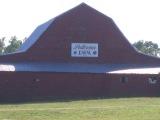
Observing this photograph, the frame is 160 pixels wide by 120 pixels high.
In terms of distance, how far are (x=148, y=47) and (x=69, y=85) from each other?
85.2m

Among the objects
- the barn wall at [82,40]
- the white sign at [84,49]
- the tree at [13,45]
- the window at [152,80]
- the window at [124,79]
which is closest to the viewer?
the window at [124,79]

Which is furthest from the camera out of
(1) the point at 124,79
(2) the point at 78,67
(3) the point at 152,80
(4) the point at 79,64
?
(4) the point at 79,64

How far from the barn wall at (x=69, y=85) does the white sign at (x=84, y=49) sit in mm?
3963

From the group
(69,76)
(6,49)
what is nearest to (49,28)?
(69,76)

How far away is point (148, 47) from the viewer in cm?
12838

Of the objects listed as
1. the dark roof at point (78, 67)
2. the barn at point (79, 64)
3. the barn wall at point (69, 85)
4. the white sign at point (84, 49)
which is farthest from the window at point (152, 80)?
the white sign at point (84, 49)

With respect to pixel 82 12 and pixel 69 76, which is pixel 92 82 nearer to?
pixel 69 76

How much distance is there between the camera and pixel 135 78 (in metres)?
47.0

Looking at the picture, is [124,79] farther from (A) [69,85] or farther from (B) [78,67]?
(A) [69,85]

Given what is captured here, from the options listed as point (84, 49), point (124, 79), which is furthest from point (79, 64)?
point (124, 79)

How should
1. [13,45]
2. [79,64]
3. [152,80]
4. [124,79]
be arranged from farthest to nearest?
[13,45] < [79,64] < [152,80] < [124,79]

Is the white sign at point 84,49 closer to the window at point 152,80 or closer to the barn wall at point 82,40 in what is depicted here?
the barn wall at point 82,40

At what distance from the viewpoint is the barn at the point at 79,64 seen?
44.4m

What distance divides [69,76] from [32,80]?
3492 mm
